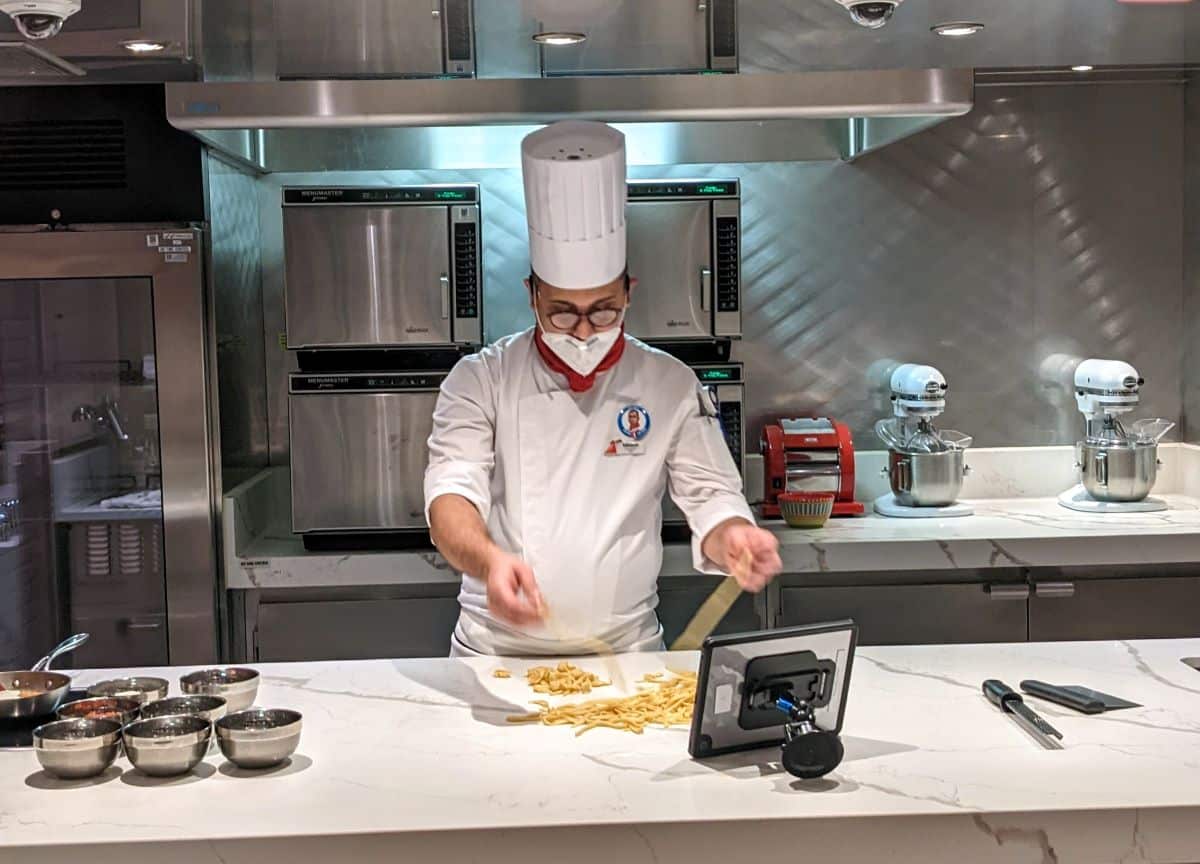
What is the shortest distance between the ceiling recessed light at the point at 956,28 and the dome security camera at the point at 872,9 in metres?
1.77

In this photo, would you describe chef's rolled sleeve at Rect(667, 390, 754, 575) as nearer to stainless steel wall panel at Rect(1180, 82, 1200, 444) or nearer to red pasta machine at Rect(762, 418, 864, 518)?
red pasta machine at Rect(762, 418, 864, 518)

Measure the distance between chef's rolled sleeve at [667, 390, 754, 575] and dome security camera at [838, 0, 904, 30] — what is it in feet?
2.81

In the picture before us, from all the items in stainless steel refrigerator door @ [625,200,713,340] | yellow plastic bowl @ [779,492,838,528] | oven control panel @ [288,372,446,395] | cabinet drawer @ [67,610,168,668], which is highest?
stainless steel refrigerator door @ [625,200,713,340]

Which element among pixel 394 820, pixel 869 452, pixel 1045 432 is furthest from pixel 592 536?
pixel 1045 432

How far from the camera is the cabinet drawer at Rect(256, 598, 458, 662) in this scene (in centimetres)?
362

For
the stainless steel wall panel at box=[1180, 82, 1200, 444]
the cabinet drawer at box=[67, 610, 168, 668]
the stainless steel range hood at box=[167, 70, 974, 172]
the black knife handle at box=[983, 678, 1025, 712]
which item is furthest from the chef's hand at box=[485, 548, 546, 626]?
the stainless steel wall panel at box=[1180, 82, 1200, 444]

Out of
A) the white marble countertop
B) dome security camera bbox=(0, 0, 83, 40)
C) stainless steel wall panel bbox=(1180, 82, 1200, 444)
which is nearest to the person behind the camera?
the white marble countertop

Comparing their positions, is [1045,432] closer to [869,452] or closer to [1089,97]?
[869,452]

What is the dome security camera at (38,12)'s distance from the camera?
2.22m

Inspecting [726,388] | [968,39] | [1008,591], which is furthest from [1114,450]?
[968,39]

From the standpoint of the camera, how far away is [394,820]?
165 cm

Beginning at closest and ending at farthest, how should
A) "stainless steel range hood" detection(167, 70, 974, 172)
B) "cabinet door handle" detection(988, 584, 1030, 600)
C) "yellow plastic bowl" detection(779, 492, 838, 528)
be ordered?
"stainless steel range hood" detection(167, 70, 974, 172) → "cabinet door handle" detection(988, 584, 1030, 600) → "yellow plastic bowl" detection(779, 492, 838, 528)

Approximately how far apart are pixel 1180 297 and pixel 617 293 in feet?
8.29

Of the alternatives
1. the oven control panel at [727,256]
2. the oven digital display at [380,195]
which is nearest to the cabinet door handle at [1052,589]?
the oven control panel at [727,256]
